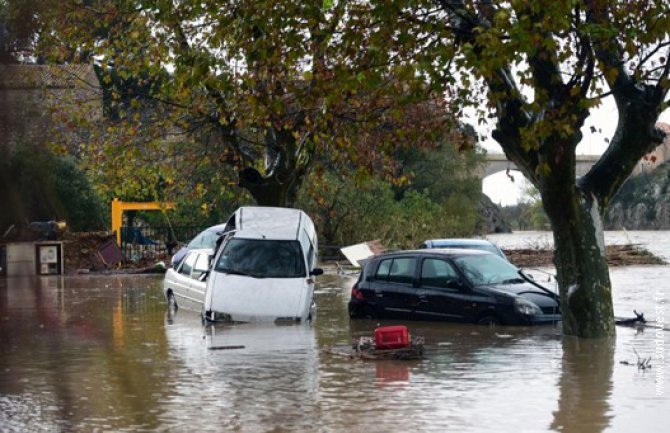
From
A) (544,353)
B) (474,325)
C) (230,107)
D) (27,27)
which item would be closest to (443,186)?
(230,107)

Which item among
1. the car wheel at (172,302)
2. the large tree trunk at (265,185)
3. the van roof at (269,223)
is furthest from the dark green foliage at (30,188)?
the large tree trunk at (265,185)

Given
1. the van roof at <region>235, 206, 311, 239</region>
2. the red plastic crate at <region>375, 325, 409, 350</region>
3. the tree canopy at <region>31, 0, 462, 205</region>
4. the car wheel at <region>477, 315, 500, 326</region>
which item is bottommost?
the car wheel at <region>477, 315, 500, 326</region>

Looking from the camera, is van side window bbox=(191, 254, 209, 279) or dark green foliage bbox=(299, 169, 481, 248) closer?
van side window bbox=(191, 254, 209, 279)

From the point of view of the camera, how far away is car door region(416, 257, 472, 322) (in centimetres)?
2202

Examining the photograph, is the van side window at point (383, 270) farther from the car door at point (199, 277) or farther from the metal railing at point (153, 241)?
the metal railing at point (153, 241)

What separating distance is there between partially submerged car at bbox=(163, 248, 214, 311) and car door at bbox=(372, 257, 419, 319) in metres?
3.84

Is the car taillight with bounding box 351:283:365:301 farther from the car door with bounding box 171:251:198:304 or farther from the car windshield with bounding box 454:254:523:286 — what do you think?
the car door with bounding box 171:251:198:304

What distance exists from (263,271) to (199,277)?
315cm

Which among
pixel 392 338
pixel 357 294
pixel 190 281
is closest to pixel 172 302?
pixel 190 281

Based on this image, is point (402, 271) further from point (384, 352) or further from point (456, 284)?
point (384, 352)

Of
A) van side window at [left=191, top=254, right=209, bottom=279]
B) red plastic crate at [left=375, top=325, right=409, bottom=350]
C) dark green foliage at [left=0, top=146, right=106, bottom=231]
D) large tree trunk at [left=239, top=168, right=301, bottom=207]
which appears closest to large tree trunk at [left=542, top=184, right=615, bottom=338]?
red plastic crate at [left=375, top=325, right=409, bottom=350]

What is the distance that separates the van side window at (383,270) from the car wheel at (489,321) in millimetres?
2451

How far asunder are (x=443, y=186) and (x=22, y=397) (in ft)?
172

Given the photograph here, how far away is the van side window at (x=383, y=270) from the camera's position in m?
23.5
